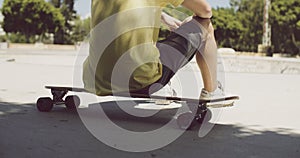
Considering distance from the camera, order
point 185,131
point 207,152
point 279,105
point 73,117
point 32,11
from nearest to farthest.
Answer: point 207,152
point 185,131
point 73,117
point 279,105
point 32,11

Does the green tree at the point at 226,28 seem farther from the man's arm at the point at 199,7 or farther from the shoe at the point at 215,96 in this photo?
the man's arm at the point at 199,7

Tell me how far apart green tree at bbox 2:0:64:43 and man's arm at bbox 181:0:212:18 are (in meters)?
41.1

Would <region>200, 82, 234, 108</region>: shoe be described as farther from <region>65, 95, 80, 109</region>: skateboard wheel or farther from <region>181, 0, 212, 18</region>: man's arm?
<region>65, 95, 80, 109</region>: skateboard wheel

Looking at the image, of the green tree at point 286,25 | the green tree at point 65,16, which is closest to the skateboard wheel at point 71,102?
the green tree at point 286,25

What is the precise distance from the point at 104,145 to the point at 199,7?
4.03 ft

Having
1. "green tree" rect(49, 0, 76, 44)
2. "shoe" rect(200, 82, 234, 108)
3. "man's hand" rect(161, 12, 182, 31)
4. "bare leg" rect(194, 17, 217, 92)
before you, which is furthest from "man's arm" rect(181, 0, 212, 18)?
"green tree" rect(49, 0, 76, 44)

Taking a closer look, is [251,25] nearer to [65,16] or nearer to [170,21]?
[65,16]

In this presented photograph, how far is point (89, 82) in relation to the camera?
11.2ft

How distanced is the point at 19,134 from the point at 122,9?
3.98 ft

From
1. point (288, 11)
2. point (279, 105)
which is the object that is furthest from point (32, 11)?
point (279, 105)

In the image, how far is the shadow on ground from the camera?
2848 mm

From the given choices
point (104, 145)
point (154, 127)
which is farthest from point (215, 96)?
point (104, 145)

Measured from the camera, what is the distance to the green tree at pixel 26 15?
4288cm

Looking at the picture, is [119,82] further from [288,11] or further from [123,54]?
[288,11]
